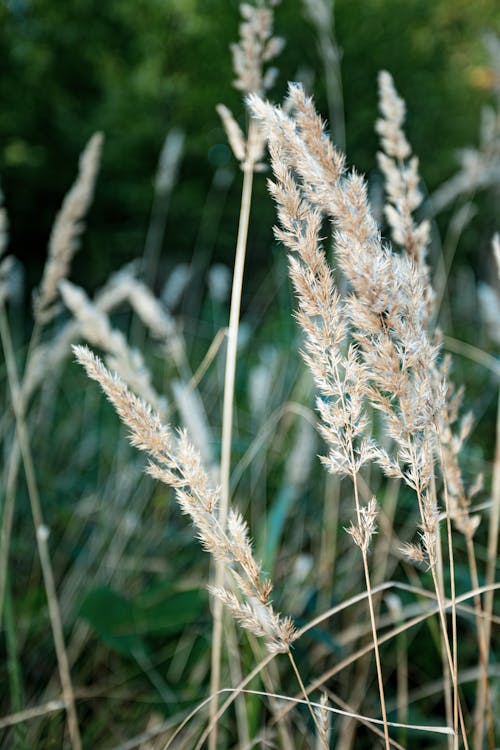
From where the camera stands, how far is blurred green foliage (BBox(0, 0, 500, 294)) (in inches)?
318

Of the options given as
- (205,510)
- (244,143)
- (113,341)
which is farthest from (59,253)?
(205,510)

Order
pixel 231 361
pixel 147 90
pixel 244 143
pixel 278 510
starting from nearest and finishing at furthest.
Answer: pixel 231 361
pixel 244 143
pixel 278 510
pixel 147 90

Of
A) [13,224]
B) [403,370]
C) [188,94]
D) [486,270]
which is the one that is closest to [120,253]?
[13,224]

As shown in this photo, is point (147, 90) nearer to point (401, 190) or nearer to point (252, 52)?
point (252, 52)

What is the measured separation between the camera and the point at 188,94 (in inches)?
351

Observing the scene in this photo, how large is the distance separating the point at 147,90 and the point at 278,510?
8.80 m

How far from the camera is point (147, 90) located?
351 inches

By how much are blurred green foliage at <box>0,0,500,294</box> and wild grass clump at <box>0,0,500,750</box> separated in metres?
6.22

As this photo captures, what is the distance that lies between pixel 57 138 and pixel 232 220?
2.58 meters

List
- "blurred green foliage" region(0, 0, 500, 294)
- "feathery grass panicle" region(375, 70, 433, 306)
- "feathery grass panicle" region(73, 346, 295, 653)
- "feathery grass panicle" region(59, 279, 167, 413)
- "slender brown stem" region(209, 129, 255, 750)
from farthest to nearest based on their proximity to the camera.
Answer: "blurred green foliage" region(0, 0, 500, 294)
"feathery grass panicle" region(59, 279, 167, 413)
"feathery grass panicle" region(375, 70, 433, 306)
"slender brown stem" region(209, 129, 255, 750)
"feathery grass panicle" region(73, 346, 295, 653)

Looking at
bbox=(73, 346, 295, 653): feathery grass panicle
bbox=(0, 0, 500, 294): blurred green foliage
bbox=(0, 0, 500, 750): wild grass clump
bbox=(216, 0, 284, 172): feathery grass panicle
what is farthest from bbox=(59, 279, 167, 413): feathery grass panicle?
bbox=(0, 0, 500, 294): blurred green foliage

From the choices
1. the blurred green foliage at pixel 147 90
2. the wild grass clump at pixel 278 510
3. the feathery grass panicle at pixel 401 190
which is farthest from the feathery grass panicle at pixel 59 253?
the blurred green foliage at pixel 147 90

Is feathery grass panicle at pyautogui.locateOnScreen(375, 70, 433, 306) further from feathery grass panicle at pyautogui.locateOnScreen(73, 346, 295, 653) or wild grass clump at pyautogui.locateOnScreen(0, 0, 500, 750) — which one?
feathery grass panicle at pyautogui.locateOnScreen(73, 346, 295, 653)

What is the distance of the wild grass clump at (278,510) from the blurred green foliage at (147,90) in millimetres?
6217
